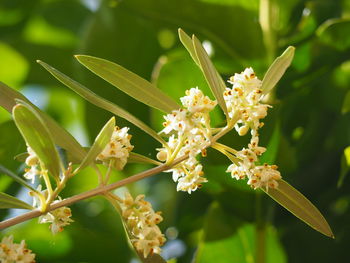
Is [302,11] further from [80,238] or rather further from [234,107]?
[234,107]

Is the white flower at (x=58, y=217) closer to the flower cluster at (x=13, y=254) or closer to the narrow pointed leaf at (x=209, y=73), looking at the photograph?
the flower cluster at (x=13, y=254)

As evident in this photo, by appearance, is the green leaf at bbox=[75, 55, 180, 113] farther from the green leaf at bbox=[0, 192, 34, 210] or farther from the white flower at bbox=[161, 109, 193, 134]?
the green leaf at bbox=[0, 192, 34, 210]

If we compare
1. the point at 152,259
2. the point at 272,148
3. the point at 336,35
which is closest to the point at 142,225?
the point at 152,259

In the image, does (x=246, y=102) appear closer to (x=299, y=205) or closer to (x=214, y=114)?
(x=299, y=205)

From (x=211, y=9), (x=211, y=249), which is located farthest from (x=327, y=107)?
(x=211, y=249)

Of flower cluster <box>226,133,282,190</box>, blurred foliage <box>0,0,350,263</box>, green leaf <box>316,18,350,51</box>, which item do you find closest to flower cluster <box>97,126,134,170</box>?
flower cluster <box>226,133,282,190</box>

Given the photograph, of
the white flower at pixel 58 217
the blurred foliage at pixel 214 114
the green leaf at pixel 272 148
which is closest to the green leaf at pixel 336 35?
the blurred foliage at pixel 214 114
